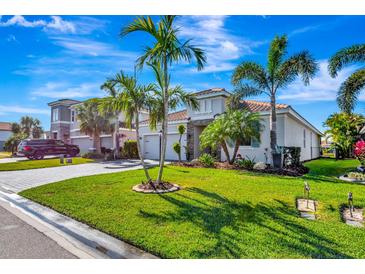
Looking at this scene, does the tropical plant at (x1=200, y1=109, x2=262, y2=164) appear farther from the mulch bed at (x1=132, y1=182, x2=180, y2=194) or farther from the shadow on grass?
the shadow on grass

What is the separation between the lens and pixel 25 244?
381 cm

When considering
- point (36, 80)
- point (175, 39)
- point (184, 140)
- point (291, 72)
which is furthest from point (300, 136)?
point (36, 80)

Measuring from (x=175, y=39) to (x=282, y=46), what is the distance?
24.3 feet

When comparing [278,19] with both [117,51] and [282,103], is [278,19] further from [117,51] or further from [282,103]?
[282,103]

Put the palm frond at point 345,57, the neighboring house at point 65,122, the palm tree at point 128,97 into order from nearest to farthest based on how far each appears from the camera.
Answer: the palm tree at point 128,97
the palm frond at point 345,57
the neighboring house at point 65,122

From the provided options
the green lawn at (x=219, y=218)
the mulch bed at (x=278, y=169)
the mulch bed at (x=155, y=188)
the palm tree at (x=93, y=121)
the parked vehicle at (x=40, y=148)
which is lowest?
the green lawn at (x=219, y=218)

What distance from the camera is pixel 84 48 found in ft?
27.3

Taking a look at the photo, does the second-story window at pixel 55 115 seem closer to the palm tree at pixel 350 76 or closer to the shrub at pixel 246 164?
the shrub at pixel 246 164

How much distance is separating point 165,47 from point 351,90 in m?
10.5

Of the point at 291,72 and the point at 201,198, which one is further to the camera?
the point at 291,72

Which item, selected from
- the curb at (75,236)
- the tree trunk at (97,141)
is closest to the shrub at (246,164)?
the curb at (75,236)

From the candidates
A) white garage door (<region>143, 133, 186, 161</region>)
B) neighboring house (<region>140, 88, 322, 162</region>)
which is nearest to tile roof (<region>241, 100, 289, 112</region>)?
neighboring house (<region>140, 88, 322, 162</region>)

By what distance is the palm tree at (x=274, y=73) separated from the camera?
11492mm

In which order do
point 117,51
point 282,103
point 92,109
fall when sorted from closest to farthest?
point 117,51 → point 282,103 → point 92,109
